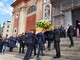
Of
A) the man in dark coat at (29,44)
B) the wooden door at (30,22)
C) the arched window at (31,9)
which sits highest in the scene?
the arched window at (31,9)

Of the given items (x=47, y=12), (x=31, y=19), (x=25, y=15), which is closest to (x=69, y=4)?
(x=47, y=12)

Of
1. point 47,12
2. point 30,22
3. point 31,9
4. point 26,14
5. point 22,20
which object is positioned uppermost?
point 31,9

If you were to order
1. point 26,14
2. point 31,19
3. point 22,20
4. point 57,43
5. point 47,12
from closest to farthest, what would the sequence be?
point 57,43
point 47,12
point 31,19
point 22,20
point 26,14

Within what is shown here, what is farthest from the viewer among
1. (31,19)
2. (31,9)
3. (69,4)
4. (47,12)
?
(31,9)

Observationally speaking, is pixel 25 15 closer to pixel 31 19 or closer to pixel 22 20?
pixel 22 20

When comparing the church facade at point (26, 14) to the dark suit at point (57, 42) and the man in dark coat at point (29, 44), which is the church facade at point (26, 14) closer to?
the dark suit at point (57, 42)

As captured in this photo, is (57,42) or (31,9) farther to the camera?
(31,9)

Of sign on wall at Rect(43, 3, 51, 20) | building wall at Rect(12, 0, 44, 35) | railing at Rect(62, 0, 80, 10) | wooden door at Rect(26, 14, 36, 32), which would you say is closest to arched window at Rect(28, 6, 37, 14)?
building wall at Rect(12, 0, 44, 35)

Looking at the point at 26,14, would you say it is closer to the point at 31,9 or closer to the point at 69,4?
the point at 31,9

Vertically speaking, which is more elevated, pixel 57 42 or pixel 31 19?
pixel 31 19

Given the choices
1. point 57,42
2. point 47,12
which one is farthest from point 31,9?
point 57,42

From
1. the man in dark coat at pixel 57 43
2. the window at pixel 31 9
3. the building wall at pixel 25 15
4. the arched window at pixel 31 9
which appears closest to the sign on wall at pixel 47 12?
the building wall at pixel 25 15

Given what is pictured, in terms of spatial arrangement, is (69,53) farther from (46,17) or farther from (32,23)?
(32,23)

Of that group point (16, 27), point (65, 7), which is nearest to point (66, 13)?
point (65, 7)
